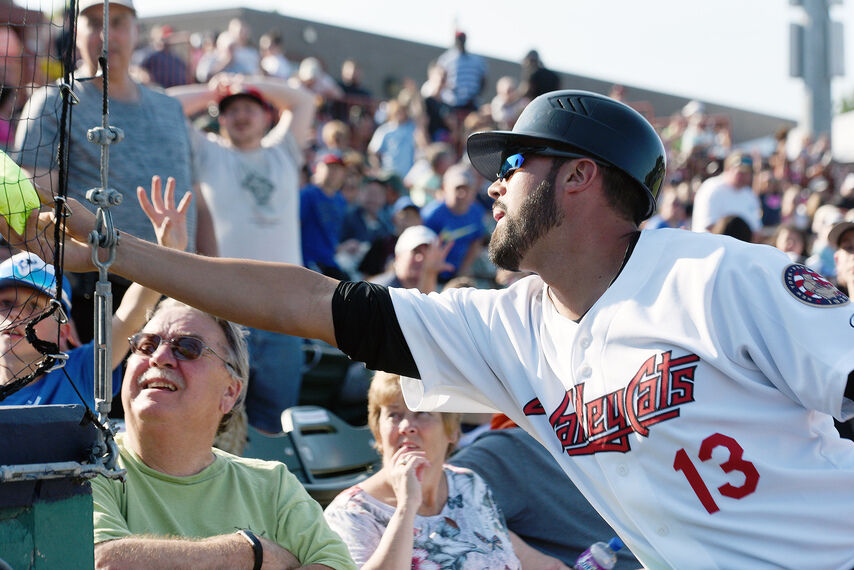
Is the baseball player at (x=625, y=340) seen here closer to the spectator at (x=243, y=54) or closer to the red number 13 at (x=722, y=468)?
the red number 13 at (x=722, y=468)

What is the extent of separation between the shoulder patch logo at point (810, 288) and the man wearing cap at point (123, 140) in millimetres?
3005

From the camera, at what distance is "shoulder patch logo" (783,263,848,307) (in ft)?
7.36

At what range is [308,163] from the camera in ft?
35.7

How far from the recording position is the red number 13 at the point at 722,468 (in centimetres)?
232

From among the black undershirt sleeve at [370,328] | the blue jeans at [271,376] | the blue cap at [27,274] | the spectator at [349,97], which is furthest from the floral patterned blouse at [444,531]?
the spectator at [349,97]

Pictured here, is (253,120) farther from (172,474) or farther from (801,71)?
(801,71)

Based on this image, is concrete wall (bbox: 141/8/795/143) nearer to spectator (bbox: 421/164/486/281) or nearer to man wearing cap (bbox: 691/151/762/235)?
spectator (bbox: 421/164/486/281)

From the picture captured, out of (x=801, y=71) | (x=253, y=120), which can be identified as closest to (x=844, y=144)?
(x=801, y=71)

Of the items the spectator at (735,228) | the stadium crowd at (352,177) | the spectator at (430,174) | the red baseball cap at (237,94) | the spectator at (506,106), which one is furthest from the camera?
the spectator at (506,106)

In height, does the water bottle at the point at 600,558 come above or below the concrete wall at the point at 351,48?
below

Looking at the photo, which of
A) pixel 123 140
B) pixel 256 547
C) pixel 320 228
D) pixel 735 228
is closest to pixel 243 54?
pixel 320 228

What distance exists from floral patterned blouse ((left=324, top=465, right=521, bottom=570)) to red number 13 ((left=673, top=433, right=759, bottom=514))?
1.32 m

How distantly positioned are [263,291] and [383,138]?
10.4 metres

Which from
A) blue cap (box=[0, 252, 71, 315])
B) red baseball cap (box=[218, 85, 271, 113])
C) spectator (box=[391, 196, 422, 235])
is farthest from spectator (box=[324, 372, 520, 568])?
spectator (box=[391, 196, 422, 235])
